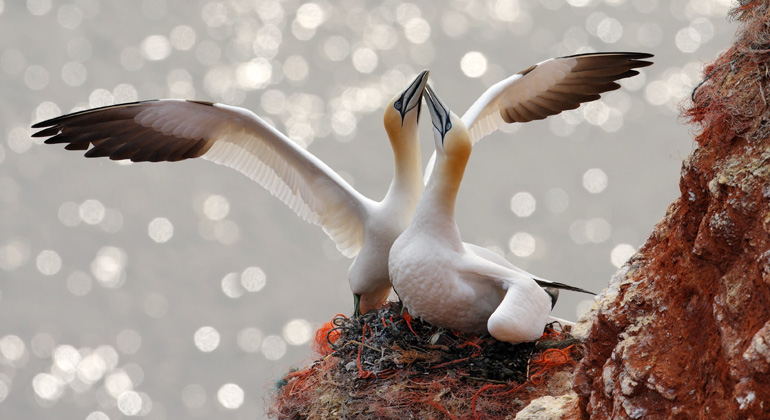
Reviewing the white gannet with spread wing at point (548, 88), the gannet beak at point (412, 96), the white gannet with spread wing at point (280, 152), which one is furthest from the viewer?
the white gannet with spread wing at point (548, 88)

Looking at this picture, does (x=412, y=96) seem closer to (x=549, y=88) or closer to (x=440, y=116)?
(x=440, y=116)

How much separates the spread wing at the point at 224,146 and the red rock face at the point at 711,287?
239 centimetres

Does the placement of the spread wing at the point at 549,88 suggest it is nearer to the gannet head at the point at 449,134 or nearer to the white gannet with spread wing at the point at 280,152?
the white gannet with spread wing at the point at 280,152

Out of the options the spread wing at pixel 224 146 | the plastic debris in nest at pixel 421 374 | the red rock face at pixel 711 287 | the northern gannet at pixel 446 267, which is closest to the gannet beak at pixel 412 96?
the northern gannet at pixel 446 267

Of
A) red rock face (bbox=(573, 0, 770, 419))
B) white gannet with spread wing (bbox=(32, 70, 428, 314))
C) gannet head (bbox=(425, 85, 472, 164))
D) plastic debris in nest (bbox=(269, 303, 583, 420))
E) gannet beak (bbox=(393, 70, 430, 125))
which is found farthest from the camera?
white gannet with spread wing (bbox=(32, 70, 428, 314))

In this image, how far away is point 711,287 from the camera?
2061 mm

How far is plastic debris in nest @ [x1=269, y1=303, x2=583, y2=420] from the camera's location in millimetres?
3348

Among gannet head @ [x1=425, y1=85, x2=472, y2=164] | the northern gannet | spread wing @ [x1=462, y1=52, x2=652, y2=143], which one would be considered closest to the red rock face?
the northern gannet

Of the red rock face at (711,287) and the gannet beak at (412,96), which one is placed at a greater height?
the gannet beak at (412,96)

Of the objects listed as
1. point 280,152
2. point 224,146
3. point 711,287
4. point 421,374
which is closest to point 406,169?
point 280,152

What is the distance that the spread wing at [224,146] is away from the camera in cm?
427

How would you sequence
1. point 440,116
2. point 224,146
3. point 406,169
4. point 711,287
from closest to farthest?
point 711,287 → point 440,116 → point 406,169 → point 224,146

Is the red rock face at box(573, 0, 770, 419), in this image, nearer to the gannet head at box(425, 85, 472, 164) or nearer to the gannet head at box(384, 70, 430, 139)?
the gannet head at box(425, 85, 472, 164)

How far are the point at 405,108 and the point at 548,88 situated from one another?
1154 mm
